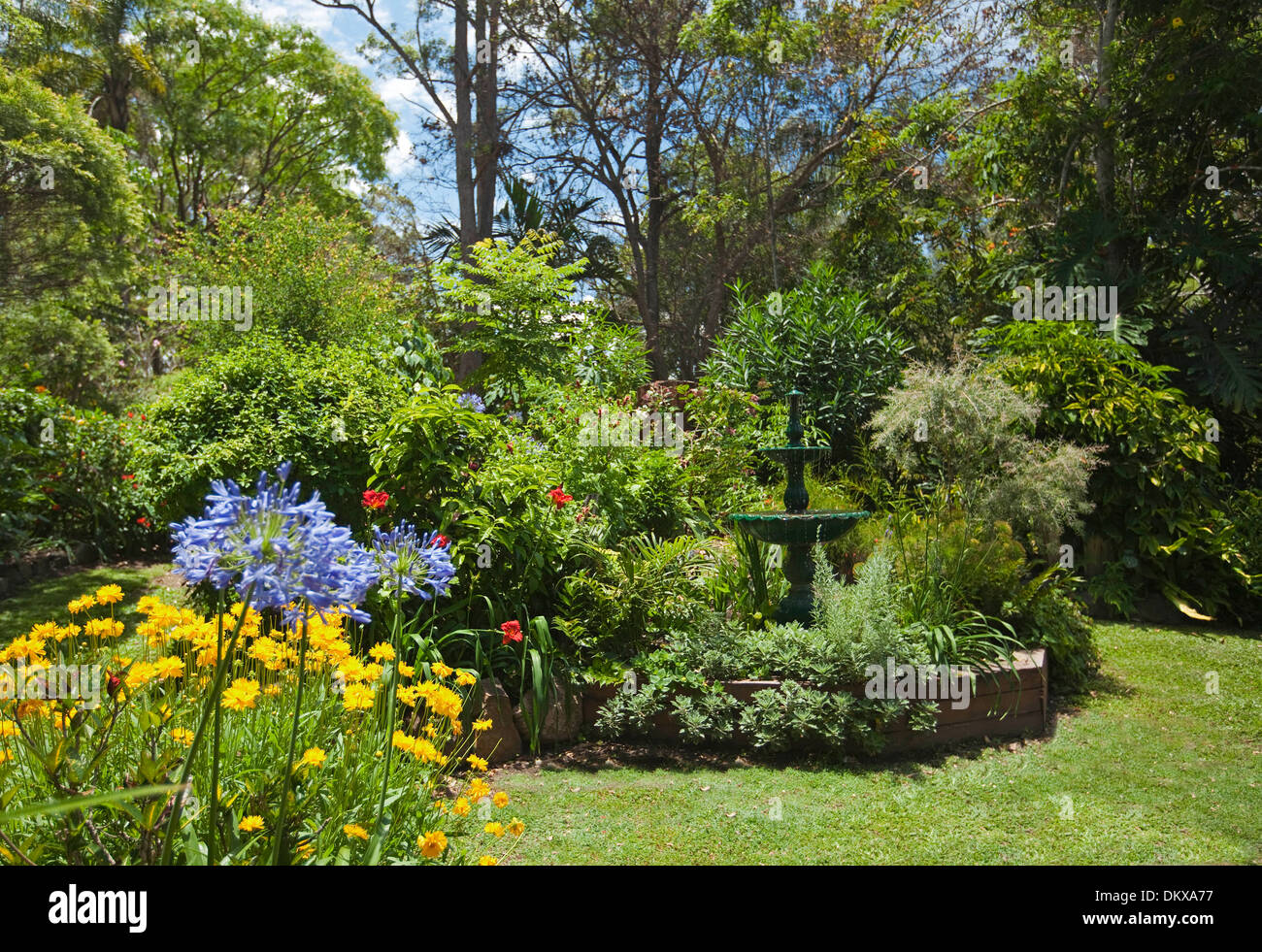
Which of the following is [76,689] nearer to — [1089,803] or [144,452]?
[144,452]

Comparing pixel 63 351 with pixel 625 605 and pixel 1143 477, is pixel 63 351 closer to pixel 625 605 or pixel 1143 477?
pixel 625 605

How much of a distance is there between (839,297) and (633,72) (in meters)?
8.90

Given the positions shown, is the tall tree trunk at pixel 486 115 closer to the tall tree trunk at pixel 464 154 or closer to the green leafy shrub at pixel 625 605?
the tall tree trunk at pixel 464 154

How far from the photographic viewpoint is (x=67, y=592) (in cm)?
678

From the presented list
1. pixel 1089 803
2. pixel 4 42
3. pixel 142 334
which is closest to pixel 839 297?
pixel 1089 803

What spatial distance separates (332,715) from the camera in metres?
2.64

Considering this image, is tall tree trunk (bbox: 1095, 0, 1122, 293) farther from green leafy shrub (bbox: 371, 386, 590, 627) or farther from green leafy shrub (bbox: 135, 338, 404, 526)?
green leafy shrub (bbox: 135, 338, 404, 526)

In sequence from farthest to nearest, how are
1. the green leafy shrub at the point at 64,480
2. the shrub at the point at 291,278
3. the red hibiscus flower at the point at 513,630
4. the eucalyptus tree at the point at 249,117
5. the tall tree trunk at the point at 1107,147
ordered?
the eucalyptus tree at the point at 249,117
the shrub at the point at 291,278
the tall tree trunk at the point at 1107,147
the green leafy shrub at the point at 64,480
the red hibiscus flower at the point at 513,630

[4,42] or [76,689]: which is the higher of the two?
[4,42]

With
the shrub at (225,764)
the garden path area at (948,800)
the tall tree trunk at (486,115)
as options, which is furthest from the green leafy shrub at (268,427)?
the tall tree trunk at (486,115)

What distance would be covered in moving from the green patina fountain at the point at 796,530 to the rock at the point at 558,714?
4.64ft

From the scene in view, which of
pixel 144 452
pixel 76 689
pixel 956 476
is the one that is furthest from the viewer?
pixel 956 476
